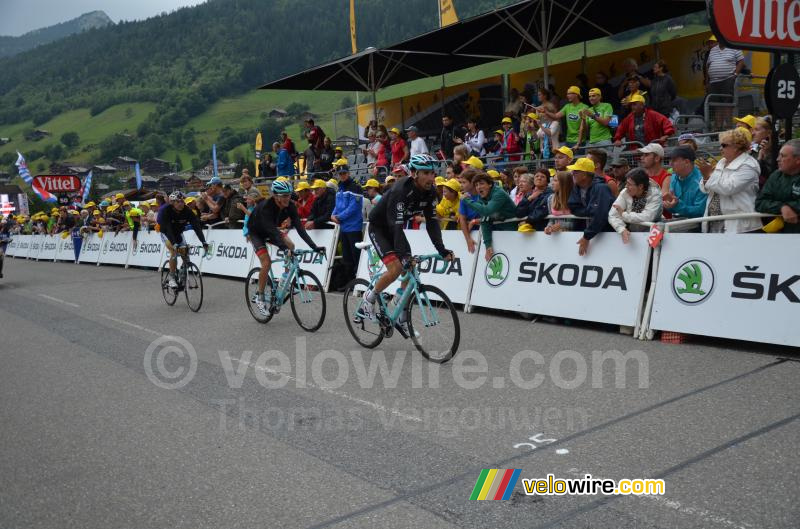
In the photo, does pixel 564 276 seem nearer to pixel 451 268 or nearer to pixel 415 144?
pixel 451 268

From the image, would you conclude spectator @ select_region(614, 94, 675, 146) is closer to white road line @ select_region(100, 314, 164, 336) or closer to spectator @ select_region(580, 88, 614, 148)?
spectator @ select_region(580, 88, 614, 148)

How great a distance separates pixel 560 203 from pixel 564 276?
41.7 inches

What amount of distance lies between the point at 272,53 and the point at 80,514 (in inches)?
5442

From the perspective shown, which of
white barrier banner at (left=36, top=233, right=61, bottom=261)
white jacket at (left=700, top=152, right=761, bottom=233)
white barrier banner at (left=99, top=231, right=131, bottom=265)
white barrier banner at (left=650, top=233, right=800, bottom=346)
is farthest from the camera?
white barrier banner at (left=36, top=233, right=61, bottom=261)

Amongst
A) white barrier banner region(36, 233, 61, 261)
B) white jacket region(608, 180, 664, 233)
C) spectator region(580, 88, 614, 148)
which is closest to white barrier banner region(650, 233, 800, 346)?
white jacket region(608, 180, 664, 233)

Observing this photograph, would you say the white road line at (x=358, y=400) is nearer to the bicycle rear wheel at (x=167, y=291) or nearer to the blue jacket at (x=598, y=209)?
the blue jacket at (x=598, y=209)

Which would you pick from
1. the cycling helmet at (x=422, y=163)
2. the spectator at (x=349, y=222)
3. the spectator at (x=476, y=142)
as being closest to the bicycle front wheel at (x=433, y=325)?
the cycling helmet at (x=422, y=163)

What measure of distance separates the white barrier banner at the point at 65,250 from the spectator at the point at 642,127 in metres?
22.5

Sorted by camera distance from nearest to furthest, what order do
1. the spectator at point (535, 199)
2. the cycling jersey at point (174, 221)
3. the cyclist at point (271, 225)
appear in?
the spectator at point (535, 199) < the cyclist at point (271, 225) < the cycling jersey at point (174, 221)

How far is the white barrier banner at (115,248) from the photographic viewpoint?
74.5 feet

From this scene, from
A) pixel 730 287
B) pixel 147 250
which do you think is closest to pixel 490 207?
pixel 730 287

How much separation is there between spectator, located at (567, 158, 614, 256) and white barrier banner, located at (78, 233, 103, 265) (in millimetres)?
19774

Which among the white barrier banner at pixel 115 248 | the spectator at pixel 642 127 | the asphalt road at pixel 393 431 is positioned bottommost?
the asphalt road at pixel 393 431

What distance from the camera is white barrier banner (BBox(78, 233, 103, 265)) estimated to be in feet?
82.0
